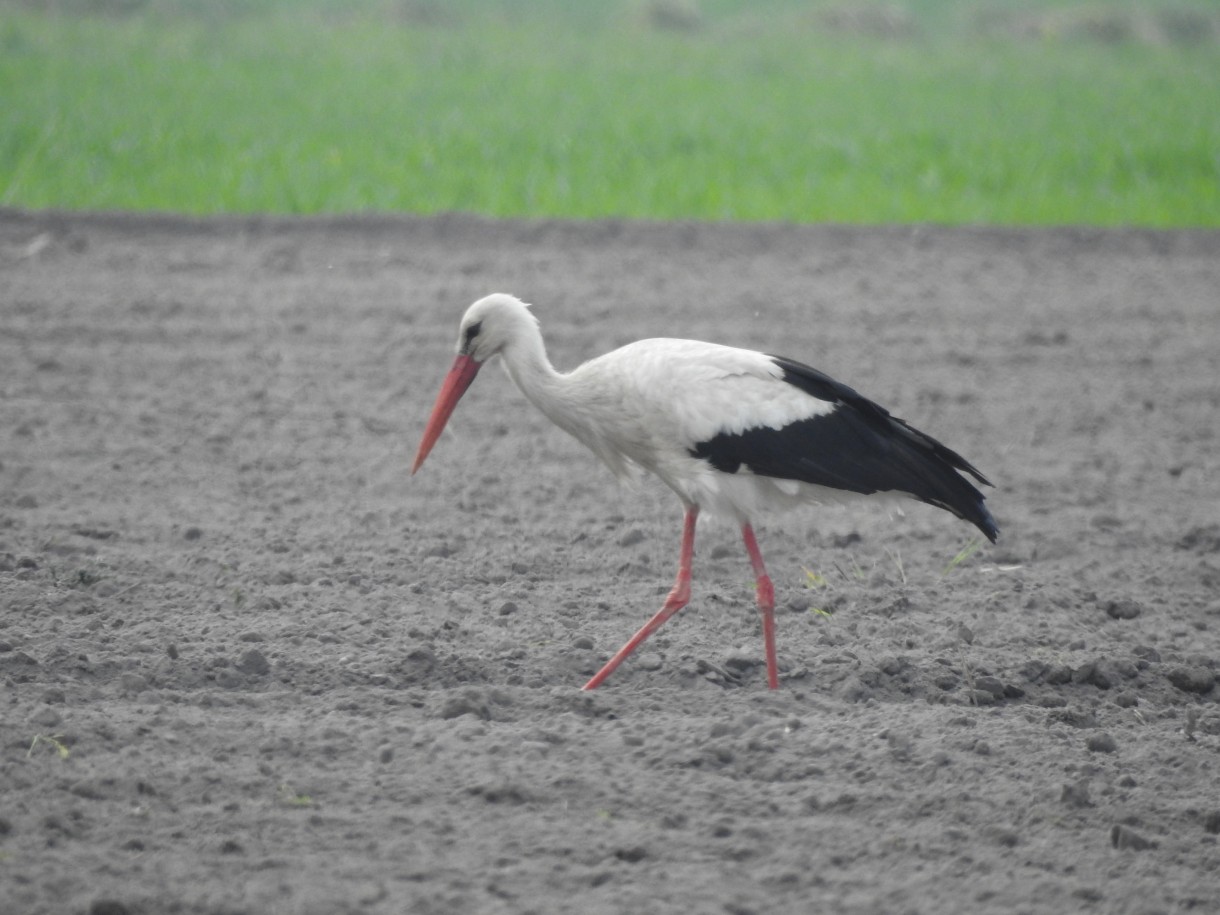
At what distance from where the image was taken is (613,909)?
396cm

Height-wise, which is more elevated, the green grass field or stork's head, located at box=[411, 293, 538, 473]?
the green grass field

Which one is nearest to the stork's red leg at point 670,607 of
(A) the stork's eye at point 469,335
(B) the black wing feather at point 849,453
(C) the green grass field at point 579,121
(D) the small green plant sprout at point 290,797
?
(B) the black wing feather at point 849,453

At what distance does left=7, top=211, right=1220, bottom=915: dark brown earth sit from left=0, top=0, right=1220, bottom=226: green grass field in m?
2.01

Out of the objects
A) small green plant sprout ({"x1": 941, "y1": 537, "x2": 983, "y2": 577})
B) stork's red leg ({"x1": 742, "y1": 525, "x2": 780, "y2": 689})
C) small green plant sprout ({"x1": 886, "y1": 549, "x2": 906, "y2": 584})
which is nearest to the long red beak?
stork's red leg ({"x1": 742, "y1": 525, "x2": 780, "y2": 689})

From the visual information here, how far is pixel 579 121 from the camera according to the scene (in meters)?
16.5

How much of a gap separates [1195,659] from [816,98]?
Answer: 14047 millimetres

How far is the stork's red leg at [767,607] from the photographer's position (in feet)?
17.8

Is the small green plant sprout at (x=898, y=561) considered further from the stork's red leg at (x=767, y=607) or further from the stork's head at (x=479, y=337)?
the stork's head at (x=479, y=337)

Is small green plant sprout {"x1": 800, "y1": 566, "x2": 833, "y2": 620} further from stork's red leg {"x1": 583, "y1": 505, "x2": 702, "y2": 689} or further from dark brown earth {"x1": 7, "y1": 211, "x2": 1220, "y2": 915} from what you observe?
stork's red leg {"x1": 583, "y1": 505, "x2": 702, "y2": 689}

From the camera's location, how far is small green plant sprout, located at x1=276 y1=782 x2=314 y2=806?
4.43 meters

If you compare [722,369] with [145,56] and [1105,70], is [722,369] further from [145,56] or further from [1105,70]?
[1105,70]

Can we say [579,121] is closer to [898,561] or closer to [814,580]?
[898,561]

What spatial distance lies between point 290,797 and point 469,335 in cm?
194

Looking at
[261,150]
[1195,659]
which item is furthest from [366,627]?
[261,150]
